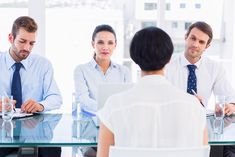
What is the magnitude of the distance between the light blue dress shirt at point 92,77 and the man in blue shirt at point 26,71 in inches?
9.0

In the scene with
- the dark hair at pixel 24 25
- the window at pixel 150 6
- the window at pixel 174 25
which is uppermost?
the window at pixel 150 6

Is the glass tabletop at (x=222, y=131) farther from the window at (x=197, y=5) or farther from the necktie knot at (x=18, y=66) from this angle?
the window at (x=197, y=5)

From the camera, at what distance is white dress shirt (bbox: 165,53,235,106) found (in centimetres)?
335

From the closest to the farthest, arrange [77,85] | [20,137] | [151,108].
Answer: [151,108] → [20,137] → [77,85]

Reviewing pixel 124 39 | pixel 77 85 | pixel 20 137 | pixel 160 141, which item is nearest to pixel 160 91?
pixel 160 141

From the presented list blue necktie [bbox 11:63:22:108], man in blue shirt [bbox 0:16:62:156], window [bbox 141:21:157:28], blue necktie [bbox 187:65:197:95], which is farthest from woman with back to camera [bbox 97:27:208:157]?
window [bbox 141:21:157:28]

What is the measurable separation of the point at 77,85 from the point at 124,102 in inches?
69.3

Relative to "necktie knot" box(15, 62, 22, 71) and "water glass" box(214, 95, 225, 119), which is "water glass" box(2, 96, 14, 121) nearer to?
"necktie knot" box(15, 62, 22, 71)

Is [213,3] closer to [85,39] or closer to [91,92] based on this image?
[85,39]

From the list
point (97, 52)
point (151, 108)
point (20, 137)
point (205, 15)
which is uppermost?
point (205, 15)

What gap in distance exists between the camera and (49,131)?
2.27 m

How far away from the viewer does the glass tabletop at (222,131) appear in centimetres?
212

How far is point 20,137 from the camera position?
2.11 metres

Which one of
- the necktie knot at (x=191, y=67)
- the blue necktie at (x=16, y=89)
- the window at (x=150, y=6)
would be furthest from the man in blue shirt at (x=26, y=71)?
the window at (x=150, y=6)
